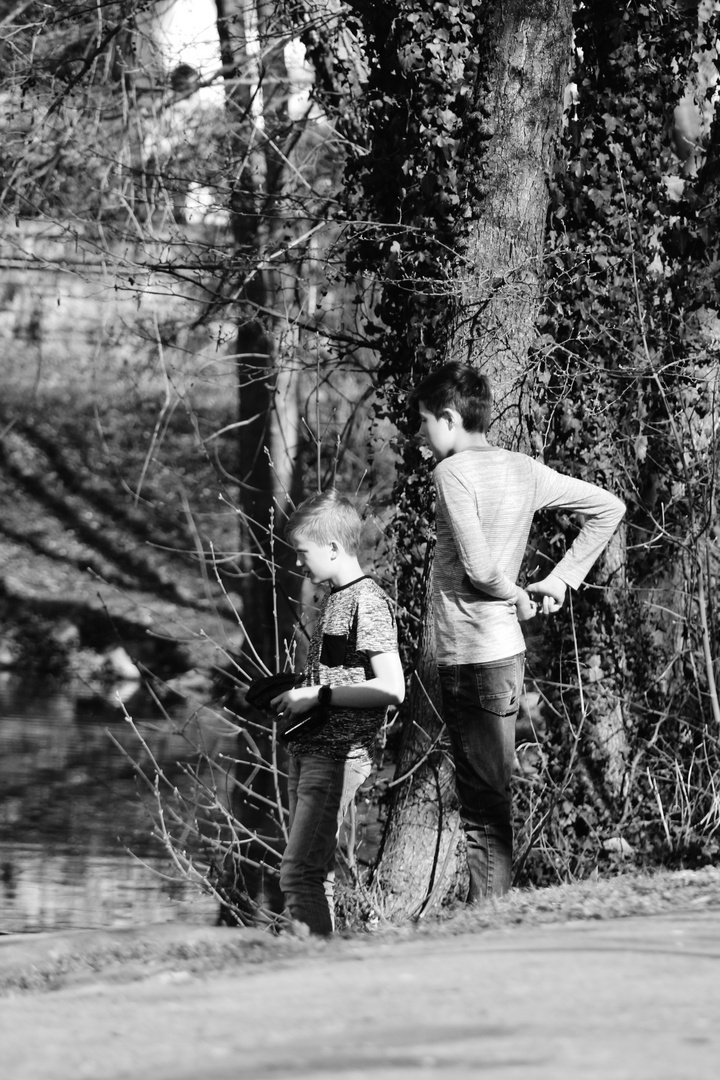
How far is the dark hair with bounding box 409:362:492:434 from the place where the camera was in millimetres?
4957

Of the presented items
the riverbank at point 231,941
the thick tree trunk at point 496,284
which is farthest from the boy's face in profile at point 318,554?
the thick tree trunk at point 496,284

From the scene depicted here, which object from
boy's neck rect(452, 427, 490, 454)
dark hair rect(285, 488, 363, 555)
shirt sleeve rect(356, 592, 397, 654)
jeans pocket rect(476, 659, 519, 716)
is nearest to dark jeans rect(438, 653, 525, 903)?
jeans pocket rect(476, 659, 519, 716)

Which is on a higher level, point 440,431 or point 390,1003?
point 440,431

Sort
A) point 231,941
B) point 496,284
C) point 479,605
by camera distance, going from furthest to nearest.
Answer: point 496,284 < point 479,605 < point 231,941

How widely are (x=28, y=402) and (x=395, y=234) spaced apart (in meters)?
24.9

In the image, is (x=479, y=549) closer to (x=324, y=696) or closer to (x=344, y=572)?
(x=344, y=572)

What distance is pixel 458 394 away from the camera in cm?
496

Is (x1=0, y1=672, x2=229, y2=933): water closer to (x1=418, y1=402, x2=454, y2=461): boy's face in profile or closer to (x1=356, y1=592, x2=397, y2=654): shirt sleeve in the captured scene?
(x1=356, y1=592, x2=397, y2=654): shirt sleeve

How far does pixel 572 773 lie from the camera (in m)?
7.18

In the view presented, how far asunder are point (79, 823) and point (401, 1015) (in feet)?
27.8

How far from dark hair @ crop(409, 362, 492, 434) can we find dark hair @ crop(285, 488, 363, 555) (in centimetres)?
44

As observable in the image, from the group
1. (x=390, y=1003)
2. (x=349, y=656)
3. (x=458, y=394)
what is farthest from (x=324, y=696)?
(x=390, y=1003)

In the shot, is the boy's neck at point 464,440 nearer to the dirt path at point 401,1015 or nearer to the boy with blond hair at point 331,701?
the boy with blond hair at point 331,701

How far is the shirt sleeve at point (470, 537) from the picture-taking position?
15.5 feet
